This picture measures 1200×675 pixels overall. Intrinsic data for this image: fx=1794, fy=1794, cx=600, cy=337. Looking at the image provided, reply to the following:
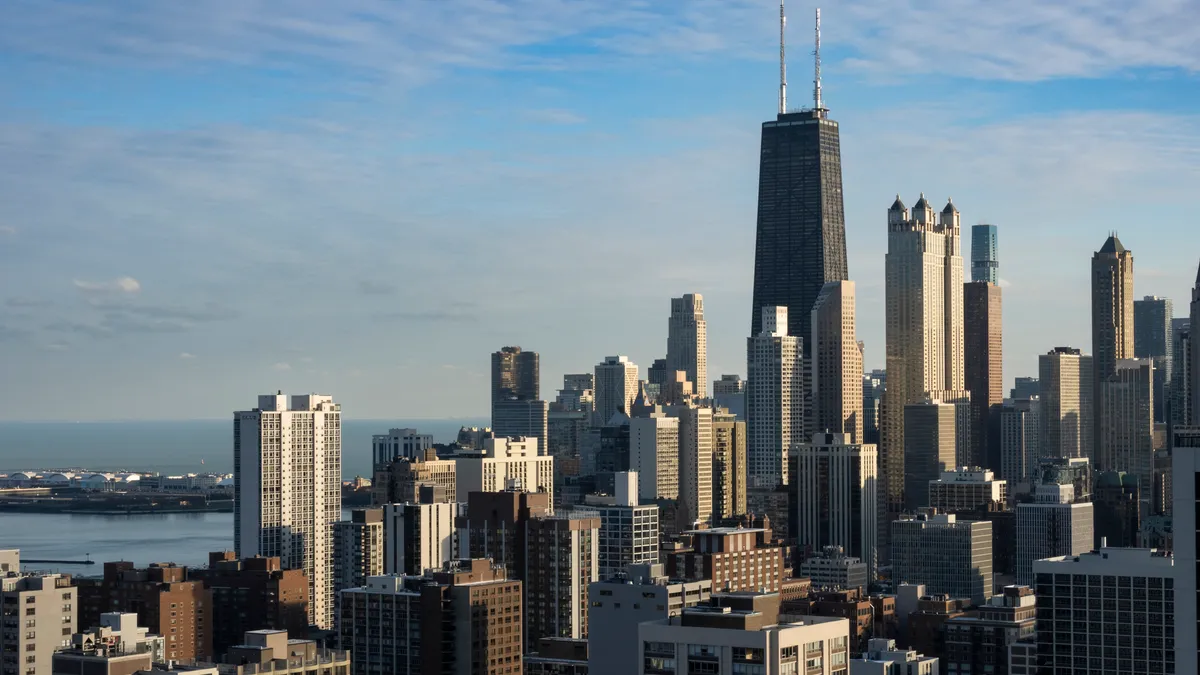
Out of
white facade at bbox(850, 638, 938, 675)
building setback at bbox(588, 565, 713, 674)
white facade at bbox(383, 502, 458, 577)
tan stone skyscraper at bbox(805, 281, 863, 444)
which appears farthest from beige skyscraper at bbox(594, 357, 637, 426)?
building setback at bbox(588, 565, 713, 674)

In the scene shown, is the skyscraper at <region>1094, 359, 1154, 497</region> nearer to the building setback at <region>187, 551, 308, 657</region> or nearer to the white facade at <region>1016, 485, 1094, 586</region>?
the white facade at <region>1016, 485, 1094, 586</region>

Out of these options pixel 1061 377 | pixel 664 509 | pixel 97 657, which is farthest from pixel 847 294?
pixel 97 657

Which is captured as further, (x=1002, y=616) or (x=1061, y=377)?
(x=1061, y=377)

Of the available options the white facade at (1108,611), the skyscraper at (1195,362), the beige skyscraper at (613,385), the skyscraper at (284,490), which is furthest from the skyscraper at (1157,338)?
the white facade at (1108,611)

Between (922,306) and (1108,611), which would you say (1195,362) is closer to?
(922,306)

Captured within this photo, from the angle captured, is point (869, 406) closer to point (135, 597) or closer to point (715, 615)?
point (135, 597)

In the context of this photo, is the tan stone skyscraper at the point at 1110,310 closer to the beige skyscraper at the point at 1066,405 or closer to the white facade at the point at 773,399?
the beige skyscraper at the point at 1066,405
